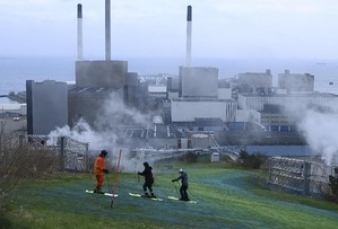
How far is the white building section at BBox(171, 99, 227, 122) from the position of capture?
38.7 meters

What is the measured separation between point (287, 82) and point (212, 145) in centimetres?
2367

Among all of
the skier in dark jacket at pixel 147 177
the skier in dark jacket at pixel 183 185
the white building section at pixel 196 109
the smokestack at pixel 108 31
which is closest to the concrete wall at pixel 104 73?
the smokestack at pixel 108 31

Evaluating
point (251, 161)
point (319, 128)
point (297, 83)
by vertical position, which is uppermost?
point (297, 83)

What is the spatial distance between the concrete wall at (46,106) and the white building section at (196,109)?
30.2 ft

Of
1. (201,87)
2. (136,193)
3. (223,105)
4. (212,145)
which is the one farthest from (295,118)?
(136,193)

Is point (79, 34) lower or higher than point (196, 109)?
higher

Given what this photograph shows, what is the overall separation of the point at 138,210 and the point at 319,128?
27.2 m

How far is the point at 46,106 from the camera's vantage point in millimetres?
31469

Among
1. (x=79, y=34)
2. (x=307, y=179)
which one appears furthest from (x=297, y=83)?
(x=307, y=179)

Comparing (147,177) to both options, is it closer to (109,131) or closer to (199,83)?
(109,131)

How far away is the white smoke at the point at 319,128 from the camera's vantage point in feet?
98.7

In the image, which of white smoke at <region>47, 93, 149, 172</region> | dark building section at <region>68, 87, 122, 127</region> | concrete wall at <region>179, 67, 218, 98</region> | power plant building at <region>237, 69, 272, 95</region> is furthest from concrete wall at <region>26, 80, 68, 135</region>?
power plant building at <region>237, 69, 272, 95</region>

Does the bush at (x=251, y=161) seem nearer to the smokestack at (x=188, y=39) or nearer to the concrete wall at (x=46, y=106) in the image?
the concrete wall at (x=46, y=106)

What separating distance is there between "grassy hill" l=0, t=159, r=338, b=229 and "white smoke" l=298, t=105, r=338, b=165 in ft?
51.0
